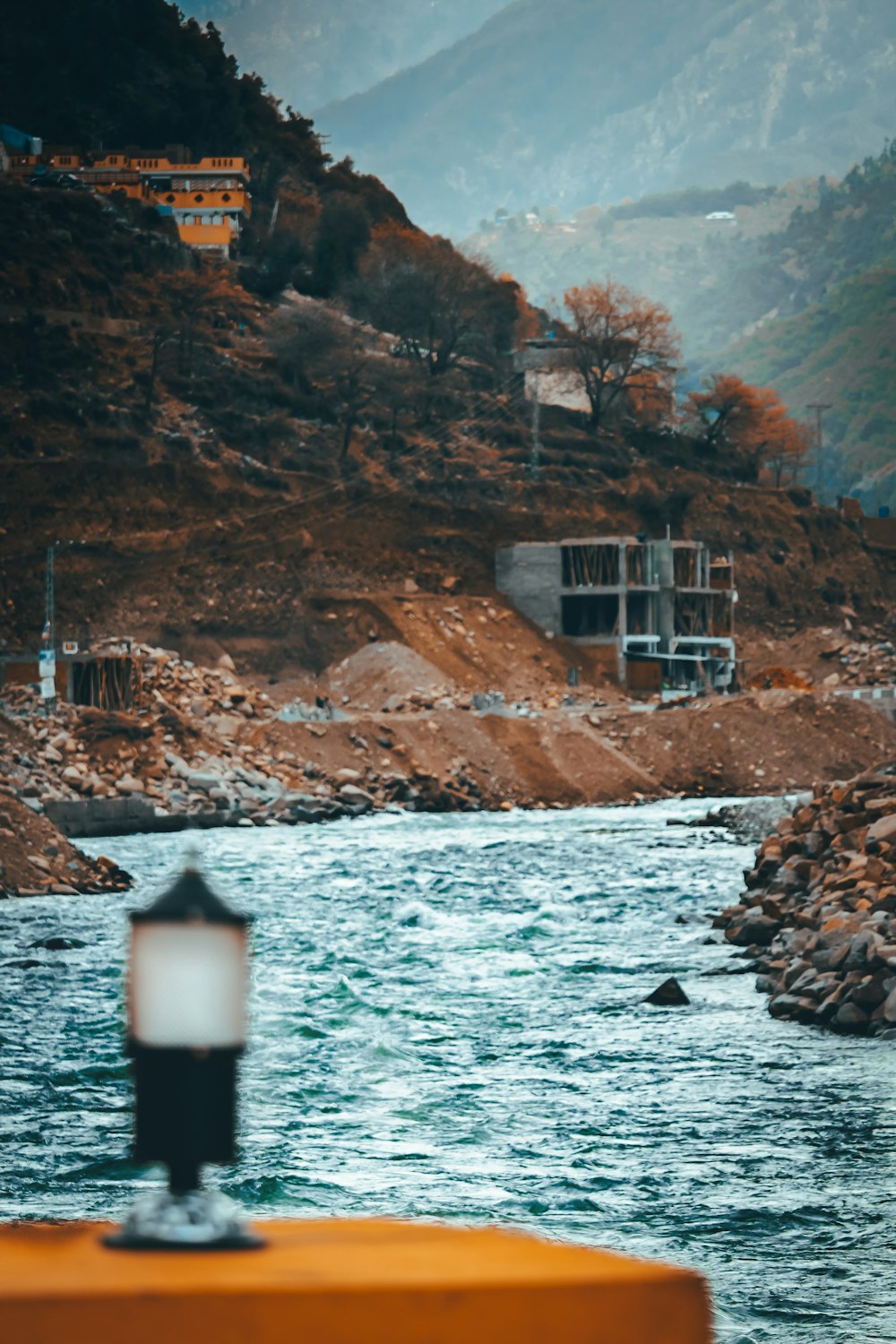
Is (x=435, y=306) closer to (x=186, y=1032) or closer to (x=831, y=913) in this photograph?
(x=831, y=913)

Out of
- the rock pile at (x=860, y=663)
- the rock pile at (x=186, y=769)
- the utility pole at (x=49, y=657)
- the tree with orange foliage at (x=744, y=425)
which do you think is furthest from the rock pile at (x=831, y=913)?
the tree with orange foliage at (x=744, y=425)

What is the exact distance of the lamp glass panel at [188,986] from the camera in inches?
106

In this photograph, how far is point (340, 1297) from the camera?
2418mm

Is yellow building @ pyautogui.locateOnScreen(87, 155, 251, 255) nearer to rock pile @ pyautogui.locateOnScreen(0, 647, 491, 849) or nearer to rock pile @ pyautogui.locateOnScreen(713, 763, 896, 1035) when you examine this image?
rock pile @ pyautogui.locateOnScreen(0, 647, 491, 849)

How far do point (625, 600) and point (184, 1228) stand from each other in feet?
233

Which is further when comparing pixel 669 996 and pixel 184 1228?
pixel 669 996

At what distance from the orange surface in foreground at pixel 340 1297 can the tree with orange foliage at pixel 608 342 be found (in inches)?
3587

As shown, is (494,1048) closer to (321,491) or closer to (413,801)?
(413,801)

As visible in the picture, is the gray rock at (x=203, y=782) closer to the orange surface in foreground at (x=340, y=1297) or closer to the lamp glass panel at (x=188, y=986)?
the lamp glass panel at (x=188, y=986)

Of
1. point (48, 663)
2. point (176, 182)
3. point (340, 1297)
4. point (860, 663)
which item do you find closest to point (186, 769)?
point (48, 663)

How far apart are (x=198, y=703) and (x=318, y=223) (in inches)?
2314

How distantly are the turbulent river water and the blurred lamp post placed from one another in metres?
6.88

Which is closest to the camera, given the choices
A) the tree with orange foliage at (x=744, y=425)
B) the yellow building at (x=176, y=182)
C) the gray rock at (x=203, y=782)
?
the gray rock at (x=203, y=782)

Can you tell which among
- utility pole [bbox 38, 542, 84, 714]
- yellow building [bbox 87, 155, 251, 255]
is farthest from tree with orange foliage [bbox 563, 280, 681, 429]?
utility pole [bbox 38, 542, 84, 714]
